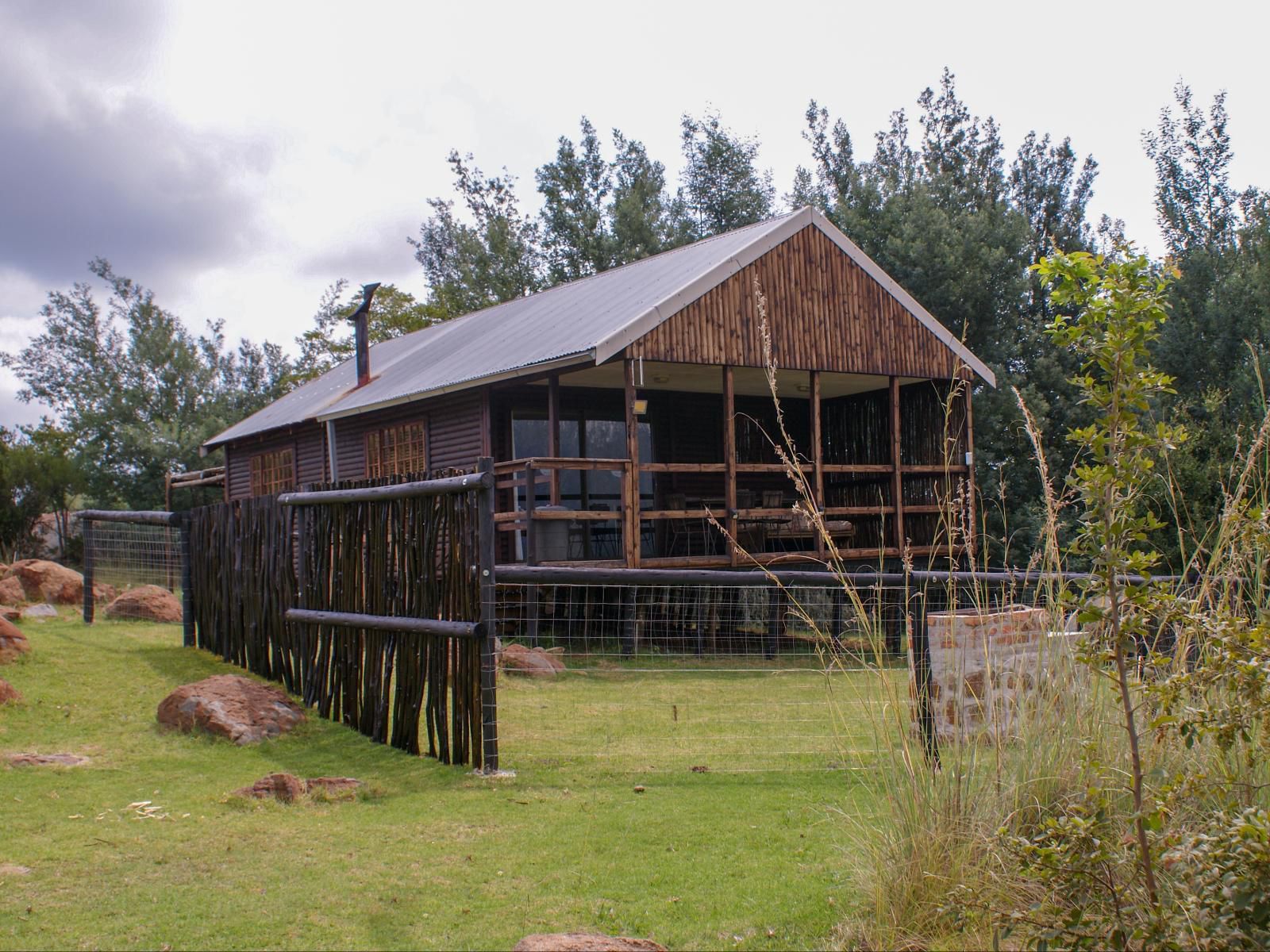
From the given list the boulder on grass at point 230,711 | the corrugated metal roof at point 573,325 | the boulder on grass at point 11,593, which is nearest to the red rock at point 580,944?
the boulder on grass at point 230,711

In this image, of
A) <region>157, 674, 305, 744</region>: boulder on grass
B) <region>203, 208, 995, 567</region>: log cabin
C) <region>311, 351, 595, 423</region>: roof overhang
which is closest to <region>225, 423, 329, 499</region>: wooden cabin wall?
<region>203, 208, 995, 567</region>: log cabin

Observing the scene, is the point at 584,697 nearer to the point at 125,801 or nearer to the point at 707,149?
the point at 125,801

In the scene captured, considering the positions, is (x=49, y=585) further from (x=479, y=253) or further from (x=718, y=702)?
(x=479, y=253)

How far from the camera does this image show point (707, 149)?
40062mm

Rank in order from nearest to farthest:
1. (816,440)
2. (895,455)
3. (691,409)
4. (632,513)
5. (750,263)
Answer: (632,513), (750,263), (816,440), (895,455), (691,409)

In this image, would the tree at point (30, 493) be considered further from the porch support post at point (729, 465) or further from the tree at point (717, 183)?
the tree at point (717, 183)

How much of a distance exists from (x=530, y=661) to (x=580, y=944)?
6625mm

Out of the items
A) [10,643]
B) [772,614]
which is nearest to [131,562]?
[10,643]

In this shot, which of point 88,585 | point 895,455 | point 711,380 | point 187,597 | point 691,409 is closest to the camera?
point 187,597

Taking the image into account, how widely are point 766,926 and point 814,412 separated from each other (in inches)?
477

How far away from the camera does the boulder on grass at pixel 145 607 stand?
1352 centimetres

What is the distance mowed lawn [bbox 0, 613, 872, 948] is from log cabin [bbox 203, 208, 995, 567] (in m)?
5.72

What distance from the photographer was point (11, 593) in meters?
14.7

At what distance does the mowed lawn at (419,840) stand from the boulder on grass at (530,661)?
1368 mm
